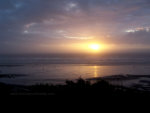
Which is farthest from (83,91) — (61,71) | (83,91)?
(61,71)

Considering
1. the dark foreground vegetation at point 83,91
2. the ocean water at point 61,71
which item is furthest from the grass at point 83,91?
the ocean water at point 61,71

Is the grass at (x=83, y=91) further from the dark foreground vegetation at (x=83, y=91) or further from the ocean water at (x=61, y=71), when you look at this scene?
the ocean water at (x=61, y=71)

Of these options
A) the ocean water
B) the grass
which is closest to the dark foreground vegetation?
the grass

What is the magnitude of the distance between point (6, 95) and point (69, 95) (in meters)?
2.30

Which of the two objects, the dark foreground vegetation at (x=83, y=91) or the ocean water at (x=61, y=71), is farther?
the ocean water at (x=61, y=71)

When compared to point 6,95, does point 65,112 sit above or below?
below

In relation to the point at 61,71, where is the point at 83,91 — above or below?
above

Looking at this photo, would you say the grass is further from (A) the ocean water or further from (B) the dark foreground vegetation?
(A) the ocean water

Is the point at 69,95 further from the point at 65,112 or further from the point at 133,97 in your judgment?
the point at 133,97

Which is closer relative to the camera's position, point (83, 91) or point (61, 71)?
point (83, 91)

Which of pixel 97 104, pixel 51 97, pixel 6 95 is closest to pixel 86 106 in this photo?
pixel 97 104

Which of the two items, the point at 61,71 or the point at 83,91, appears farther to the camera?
the point at 61,71

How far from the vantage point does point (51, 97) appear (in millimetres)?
6172

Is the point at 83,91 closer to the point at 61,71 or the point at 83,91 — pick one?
the point at 83,91
